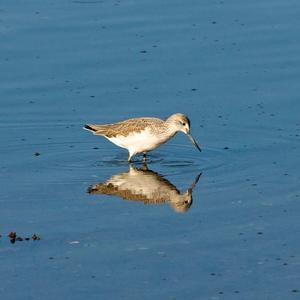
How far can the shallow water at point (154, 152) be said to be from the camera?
11.2m

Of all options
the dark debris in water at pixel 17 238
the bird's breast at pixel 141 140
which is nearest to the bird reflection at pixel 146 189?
the bird's breast at pixel 141 140

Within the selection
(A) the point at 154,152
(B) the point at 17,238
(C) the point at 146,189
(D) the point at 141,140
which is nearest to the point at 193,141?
(D) the point at 141,140

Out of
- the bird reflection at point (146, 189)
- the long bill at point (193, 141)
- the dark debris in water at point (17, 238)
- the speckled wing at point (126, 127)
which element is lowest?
the dark debris in water at point (17, 238)

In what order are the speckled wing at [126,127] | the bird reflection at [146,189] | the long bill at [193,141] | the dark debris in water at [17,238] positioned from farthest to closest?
the speckled wing at [126,127]
the long bill at [193,141]
the bird reflection at [146,189]
the dark debris in water at [17,238]

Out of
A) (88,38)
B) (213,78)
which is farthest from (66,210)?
(88,38)

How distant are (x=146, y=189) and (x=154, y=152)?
2.06 m

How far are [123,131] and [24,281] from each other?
485 cm

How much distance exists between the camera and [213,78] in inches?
701

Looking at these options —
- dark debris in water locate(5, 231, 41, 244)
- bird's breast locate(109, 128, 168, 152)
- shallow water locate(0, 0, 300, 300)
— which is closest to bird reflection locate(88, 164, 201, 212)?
shallow water locate(0, 0, 300, 300)

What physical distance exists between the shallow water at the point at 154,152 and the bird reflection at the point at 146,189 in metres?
0.12

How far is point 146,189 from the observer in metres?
14.2

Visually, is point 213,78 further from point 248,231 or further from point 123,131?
point 248,231

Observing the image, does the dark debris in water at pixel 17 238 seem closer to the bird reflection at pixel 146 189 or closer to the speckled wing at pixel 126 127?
the bird reflection at pixel 146 189

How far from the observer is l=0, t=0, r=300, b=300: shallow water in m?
11.2
